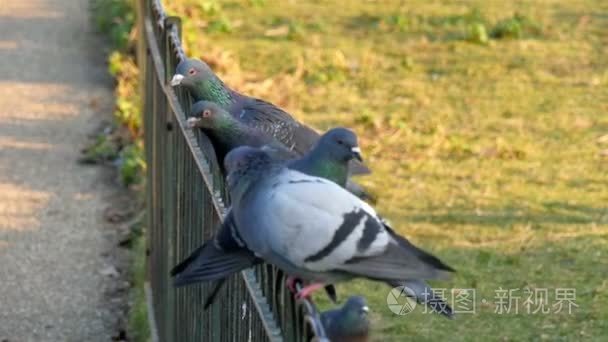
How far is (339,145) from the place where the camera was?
11.4 ft

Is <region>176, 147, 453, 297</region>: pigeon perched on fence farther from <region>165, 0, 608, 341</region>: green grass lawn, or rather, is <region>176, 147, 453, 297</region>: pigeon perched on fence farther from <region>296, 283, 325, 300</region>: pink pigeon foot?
<region>165, 0, 608, 341</region>: green grass lawn

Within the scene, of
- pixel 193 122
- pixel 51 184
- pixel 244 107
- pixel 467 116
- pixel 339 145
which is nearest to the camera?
pixel 339 145

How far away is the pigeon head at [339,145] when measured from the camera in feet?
11.4

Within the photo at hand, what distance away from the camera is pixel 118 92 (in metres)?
9.67

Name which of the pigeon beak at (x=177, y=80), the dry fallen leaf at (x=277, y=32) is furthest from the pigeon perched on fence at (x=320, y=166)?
the dry fallen leaf at (x=277, y=32)

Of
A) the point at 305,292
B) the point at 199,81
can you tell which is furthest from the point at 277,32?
the point at 305,292

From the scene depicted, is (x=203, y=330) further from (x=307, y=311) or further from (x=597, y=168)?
(x=597, y=168)

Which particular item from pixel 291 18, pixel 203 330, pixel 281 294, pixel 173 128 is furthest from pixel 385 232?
pixel 291 18

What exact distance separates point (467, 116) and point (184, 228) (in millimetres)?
5004

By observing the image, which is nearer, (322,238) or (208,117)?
(322,238)

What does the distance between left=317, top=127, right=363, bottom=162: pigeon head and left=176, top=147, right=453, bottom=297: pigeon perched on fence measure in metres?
0.17

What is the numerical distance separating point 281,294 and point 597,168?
5.59 metres

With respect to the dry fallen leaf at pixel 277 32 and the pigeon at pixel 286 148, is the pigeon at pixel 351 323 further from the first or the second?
the dry fallen leaf at pixel 277 32

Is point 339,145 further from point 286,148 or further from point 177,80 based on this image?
point 177,80
